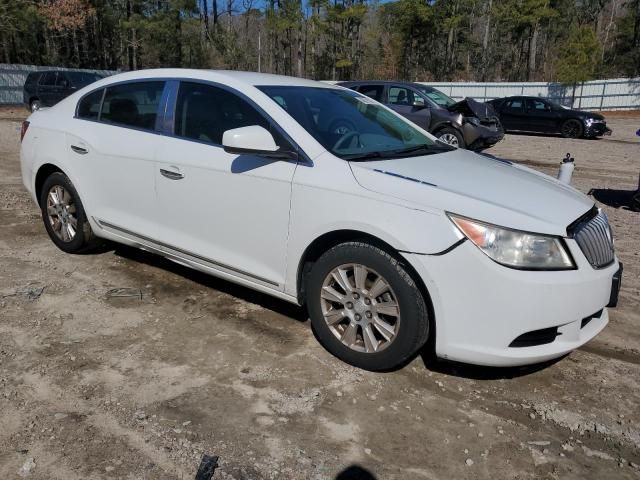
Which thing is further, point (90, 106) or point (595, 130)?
point (595, 130)

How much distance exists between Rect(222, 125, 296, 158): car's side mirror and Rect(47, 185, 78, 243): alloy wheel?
7.15ft

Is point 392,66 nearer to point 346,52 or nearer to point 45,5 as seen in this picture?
point 346,52

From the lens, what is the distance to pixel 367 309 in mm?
2984

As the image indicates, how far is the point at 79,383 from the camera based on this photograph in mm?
2918

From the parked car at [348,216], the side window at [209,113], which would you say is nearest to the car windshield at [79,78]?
the parked car at [348,216]

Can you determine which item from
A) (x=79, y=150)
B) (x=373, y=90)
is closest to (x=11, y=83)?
(x=373, y=90)

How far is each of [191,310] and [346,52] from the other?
50.3 m

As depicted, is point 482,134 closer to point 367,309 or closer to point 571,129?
point 571,129

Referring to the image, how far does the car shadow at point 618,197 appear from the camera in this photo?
729 centimetres

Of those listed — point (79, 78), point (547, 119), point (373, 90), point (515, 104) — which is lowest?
point (547, 119)

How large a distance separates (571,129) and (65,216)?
1754 cm

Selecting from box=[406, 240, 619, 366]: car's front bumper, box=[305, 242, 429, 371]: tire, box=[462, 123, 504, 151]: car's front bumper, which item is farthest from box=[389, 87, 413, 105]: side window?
box=[406, 240, 619, 366]: car's front bumper

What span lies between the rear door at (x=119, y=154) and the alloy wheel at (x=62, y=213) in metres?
0.31

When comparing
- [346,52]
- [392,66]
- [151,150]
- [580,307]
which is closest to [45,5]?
[346,52]
